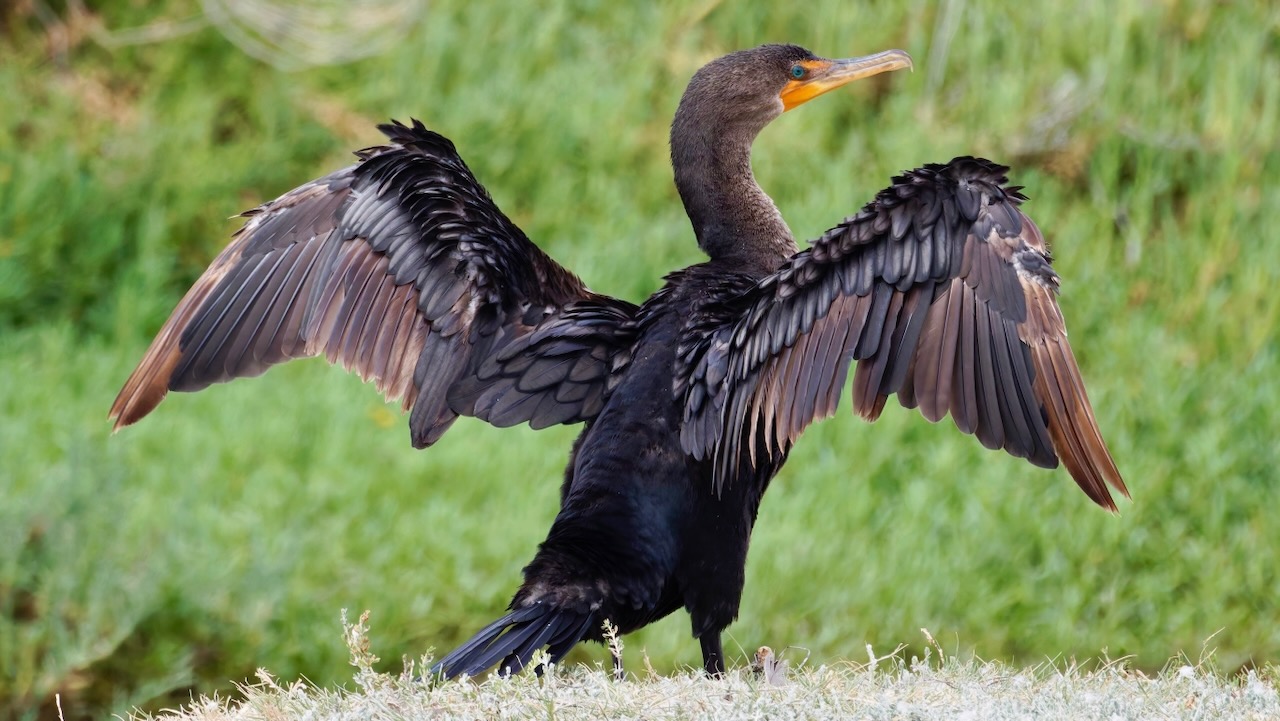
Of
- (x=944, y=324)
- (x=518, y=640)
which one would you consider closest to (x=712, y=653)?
(x=518, y=640)

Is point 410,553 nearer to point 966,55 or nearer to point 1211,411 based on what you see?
point 1211,411

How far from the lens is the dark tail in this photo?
3371mm

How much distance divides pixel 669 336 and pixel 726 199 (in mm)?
647

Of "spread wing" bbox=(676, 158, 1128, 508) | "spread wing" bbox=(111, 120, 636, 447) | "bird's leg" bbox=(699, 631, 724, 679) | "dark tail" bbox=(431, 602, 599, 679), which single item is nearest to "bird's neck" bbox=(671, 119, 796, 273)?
"spread wing" bbox=(111, 120, 636, 447)

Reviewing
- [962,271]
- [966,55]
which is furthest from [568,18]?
[962,271]

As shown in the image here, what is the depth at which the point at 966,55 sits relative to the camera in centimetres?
950

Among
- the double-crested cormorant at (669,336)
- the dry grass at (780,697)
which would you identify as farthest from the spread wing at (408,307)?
the dry grass at (780,697)

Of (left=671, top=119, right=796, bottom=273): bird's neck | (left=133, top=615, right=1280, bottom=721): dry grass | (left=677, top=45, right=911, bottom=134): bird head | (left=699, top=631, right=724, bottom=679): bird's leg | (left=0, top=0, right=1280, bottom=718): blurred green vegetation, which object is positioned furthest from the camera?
(left=0, top=0, right=1280, bottom=718): blurred green vegetation

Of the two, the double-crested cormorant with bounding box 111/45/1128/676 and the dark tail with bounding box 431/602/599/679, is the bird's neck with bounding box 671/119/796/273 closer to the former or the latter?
the double-crested cormorant with bounding box 111/45/1128/676

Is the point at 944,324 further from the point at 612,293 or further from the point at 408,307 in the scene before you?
the point at 612,293

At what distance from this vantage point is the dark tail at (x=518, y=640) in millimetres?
3371

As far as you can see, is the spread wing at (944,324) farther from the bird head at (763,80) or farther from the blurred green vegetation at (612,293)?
the blurred green vegetation at (612,293)

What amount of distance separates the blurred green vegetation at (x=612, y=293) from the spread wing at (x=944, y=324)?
228cm

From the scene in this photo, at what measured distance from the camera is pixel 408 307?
14.0ft
